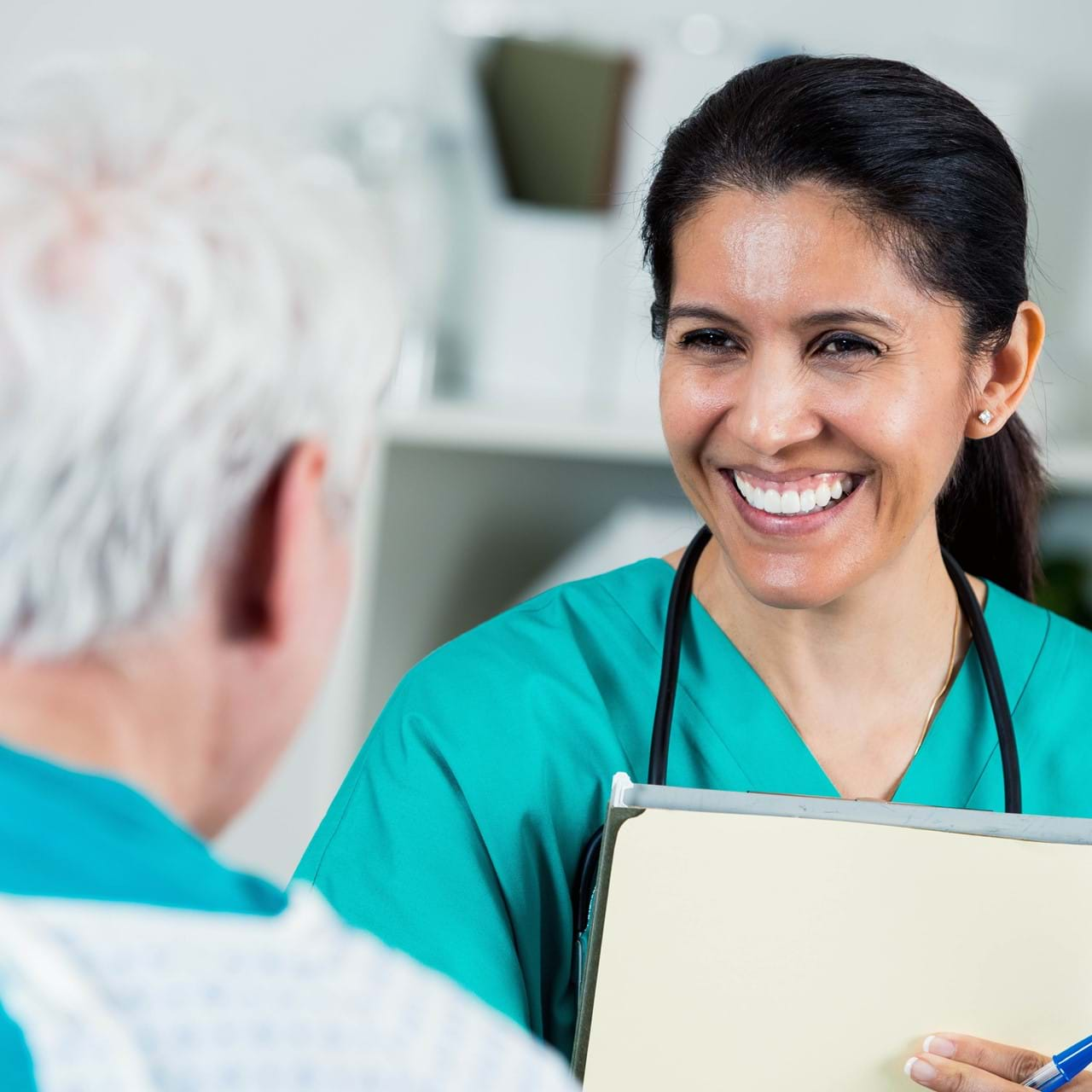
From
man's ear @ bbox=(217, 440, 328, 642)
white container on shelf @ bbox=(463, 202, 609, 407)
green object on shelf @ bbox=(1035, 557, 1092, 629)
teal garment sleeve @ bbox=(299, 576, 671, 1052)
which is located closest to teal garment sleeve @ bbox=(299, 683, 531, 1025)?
teal garment sleeve @ bbox=(299, 576, 671, 1052)

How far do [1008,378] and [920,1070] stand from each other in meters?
0.48

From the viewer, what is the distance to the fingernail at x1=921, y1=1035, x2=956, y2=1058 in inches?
33.8

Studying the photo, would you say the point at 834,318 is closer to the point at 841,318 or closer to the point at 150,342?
the point at 841,318

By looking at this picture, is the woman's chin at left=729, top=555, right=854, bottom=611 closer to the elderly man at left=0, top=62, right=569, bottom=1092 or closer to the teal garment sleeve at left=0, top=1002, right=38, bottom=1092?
the elderly man at left=0, top=62, right=569, bottom=1092

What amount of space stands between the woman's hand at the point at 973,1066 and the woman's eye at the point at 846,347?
419 millimetres

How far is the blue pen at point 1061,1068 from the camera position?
0.86 meters

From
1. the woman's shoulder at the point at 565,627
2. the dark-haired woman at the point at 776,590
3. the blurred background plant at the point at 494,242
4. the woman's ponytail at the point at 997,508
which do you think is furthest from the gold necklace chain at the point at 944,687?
the blurred background plant at the point at 494,242

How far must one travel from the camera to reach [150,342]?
487mm

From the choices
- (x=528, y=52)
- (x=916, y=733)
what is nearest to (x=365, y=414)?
(x=916, y=733)

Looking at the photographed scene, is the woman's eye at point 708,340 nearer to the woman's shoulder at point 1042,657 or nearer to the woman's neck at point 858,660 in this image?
the woman's neck at point 858,660

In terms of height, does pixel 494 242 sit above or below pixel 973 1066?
above

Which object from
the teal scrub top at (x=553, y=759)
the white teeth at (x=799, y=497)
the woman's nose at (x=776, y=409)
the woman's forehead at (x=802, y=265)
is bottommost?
the teal scrub top at (x=553, y=759)

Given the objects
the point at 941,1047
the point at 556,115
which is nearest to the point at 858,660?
the point at 941,1047

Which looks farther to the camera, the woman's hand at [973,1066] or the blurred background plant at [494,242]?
the blurred background plant at [494,242]
